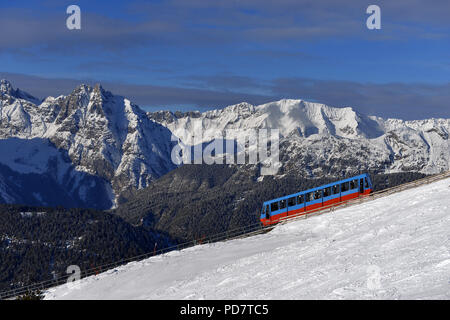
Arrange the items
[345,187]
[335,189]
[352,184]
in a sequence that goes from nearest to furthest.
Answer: [352,184]
[345,187]
[335,189]

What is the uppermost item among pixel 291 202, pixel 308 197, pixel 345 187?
pixel 345 187

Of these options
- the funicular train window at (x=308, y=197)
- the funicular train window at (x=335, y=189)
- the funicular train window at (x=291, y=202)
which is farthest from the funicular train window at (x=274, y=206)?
the funicular train window at (x=335, y=189)

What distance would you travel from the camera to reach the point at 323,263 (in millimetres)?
46812

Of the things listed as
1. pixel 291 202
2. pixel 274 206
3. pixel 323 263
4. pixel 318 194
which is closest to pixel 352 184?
pixel 318 194

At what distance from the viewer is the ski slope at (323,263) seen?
38.5 metres

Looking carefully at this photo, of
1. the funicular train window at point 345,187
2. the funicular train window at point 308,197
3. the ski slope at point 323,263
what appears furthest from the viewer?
the funicular train window at point 308,197

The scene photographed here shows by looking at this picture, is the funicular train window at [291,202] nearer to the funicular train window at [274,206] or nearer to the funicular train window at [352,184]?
the funicular train window at [274,206]

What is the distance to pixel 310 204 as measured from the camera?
76750mm

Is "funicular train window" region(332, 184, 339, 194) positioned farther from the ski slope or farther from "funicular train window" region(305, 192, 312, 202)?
the ski slope

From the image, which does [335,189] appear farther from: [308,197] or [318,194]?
[308,197]

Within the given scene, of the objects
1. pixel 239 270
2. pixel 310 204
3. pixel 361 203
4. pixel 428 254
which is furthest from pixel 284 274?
pixel 310 204
